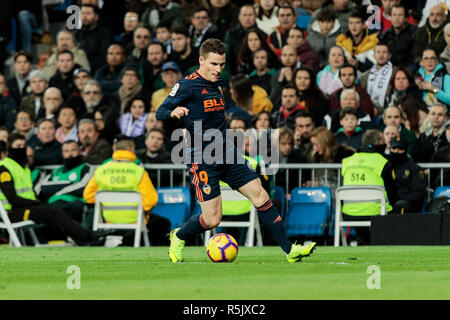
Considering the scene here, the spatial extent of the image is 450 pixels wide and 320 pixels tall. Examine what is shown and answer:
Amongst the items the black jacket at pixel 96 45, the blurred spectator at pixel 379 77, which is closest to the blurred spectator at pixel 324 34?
the blurred spectator at pixel 379 77

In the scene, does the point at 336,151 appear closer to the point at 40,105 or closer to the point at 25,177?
the point at 25,177

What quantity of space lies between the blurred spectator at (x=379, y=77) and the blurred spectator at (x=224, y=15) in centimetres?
360

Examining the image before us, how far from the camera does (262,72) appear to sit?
19297mm

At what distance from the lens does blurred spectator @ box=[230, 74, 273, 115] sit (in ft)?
60.8

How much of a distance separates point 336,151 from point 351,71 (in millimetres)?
1808

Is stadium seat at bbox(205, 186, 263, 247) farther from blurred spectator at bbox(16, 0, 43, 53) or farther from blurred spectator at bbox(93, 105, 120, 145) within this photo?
blurred spectator at bbox(16, 0, 43, 53)

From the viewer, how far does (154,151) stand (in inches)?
701

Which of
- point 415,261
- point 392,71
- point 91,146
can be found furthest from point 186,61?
point 415,261

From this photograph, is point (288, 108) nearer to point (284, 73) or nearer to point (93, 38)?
point (284, 73)

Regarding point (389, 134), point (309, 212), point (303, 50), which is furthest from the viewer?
point (303, 50)

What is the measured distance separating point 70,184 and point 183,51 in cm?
408

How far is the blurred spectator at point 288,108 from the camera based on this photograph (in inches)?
710

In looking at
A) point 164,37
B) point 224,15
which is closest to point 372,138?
point 224,15

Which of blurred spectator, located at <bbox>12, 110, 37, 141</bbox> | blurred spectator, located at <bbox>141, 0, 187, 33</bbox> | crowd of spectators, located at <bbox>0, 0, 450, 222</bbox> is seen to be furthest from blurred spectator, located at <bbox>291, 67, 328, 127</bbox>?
blurred spectator, located at <bbox>12, 110, 37, 141</bbox>
